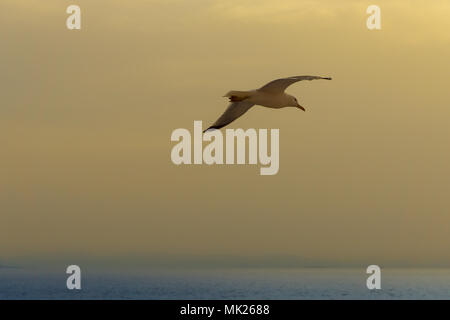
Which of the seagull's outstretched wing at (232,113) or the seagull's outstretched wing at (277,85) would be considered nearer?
the seagull's outstretched wing at (277,85)

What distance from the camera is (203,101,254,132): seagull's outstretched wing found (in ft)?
81.4

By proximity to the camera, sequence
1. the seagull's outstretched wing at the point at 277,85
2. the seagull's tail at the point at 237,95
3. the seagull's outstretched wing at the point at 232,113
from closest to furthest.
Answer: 1. the seagull's tail at the point at 237,95
2. the seagull's outstretched wing at the point at 277,85
3. the seagull's outstretched wing at the point at 232,113

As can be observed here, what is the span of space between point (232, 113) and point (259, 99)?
122 centimetres

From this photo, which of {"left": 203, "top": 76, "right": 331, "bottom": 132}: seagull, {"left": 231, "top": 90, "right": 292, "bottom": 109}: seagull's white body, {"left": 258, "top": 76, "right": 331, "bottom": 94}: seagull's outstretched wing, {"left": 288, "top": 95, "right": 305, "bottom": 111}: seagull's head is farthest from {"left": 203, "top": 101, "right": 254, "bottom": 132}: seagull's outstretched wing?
{"left": 288, "top": 95, "right": 305, "bottom": 111}: seagull's head

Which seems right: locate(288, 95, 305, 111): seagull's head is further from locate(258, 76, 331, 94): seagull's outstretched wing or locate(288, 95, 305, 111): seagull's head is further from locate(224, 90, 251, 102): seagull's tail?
locate(224, 90, 251, 102): seagull's tail

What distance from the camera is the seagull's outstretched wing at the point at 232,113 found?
24797mm

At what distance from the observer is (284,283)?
13138 cm

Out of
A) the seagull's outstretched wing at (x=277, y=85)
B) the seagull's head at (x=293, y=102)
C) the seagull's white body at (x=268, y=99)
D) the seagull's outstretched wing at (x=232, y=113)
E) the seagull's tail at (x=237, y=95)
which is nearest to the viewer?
the seagull's tail at (x=237, y=95)

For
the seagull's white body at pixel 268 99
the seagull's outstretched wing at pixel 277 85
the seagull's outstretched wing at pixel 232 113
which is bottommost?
the seagull's outstretched wing at pixel 232 113

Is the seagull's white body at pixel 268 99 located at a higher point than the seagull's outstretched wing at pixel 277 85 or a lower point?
lower

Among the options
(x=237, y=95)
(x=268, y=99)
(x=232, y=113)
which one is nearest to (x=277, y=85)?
(x=268, y=99)

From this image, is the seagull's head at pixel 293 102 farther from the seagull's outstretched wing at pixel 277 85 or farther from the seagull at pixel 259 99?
the seagull's outstretched wing at pixel 277 85

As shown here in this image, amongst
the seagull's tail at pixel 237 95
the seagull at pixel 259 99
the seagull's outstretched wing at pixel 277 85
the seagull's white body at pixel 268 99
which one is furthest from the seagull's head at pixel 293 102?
the seagull's tail at pixel 237 95
